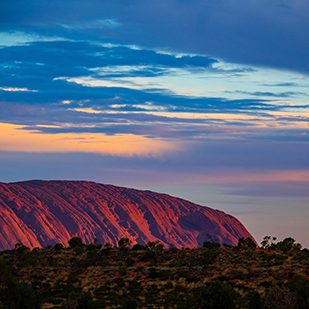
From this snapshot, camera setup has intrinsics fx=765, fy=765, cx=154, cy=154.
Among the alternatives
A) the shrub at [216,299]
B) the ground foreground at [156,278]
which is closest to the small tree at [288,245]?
the ground foreground at [156,278]

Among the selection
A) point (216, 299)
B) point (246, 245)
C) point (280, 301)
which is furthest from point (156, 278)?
point (246, 245)

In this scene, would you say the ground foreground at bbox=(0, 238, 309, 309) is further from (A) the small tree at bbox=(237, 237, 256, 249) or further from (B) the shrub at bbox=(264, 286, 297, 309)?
(A) the small tree at bbox=(237, 237, 256, 249)

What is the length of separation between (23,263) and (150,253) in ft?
59.8

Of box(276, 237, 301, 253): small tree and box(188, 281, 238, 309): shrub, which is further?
box(276, 237, 301, 253): small tree

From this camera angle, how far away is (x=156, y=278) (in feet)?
312

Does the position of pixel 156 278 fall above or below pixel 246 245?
below

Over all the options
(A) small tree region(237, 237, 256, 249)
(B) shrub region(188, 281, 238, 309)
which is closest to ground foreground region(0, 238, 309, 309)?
(B) shrub region(188, 281, 238, 309)

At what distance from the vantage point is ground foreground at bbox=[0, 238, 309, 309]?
73.8m

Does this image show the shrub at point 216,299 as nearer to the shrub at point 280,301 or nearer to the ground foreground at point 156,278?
the ground foreground at point 156,278

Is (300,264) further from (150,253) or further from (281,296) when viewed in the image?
(281,296)

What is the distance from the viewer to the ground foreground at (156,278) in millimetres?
73750

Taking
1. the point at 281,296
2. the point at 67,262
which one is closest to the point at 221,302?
the point at 281,296

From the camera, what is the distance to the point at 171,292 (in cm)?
8756

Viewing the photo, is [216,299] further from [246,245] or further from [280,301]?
[246,245]
